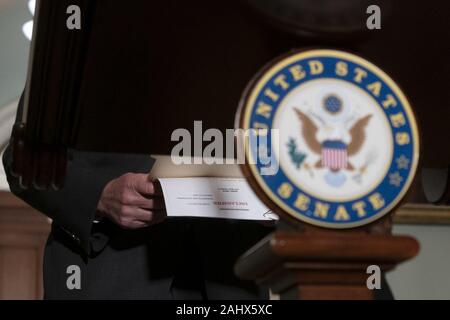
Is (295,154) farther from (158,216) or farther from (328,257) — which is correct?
(158,216)

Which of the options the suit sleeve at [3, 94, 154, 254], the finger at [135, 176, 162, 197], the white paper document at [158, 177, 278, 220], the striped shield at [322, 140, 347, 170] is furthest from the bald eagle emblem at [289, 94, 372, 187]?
the suit sleeve at [3, 94, 154, 254]

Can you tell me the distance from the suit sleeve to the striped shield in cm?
51

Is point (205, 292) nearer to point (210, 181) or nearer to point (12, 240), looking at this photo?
point (210, 181)

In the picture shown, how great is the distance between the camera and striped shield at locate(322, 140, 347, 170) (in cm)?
48

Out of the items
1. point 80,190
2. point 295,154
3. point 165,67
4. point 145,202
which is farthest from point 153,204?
point 295,154

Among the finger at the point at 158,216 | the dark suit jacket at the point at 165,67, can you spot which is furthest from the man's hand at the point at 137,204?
the dark suit jacket at the point at 165,67

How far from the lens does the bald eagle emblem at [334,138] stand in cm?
48

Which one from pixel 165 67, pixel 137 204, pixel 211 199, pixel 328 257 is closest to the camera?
pixel 328 257

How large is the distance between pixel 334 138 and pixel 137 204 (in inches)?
17.6

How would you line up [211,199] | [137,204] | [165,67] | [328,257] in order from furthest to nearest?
[137,204] → [211,199] → [165,67] → [328,257]

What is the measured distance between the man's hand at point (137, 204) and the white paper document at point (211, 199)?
0.33 ft

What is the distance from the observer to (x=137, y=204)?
891 millimetres

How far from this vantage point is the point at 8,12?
271 cm

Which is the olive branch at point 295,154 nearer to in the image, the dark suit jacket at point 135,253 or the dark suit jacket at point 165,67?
the dark suit jacket at point 165,67
